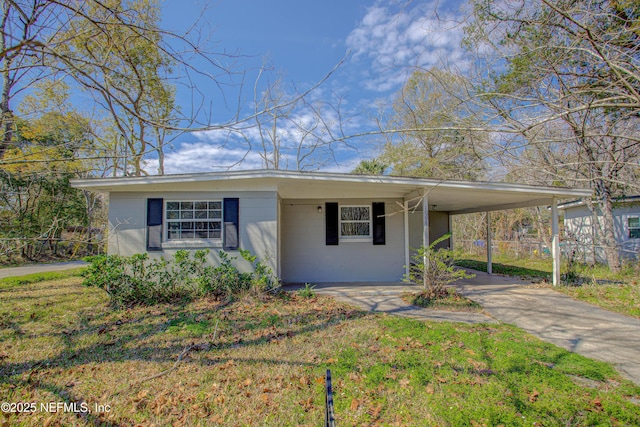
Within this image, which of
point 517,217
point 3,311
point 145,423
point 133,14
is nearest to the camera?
point 145,423

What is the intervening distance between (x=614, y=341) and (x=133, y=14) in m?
6.93

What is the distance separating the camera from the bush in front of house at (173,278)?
19.5 feet

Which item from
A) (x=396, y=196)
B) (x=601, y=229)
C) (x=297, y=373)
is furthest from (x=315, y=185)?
(x=601, y=229)

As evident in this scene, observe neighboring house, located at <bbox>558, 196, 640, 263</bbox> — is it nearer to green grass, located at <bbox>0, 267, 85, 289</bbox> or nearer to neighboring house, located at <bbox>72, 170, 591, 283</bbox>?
neighboring house, located at <bbox>72, 170, 591, 283</bbox>

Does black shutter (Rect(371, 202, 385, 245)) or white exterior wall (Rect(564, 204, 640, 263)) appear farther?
white exterior wall (Rect(564, 204, 640, 263))

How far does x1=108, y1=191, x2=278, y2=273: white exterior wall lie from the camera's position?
7.14m

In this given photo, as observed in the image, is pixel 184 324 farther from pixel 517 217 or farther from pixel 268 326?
pixel 517 217

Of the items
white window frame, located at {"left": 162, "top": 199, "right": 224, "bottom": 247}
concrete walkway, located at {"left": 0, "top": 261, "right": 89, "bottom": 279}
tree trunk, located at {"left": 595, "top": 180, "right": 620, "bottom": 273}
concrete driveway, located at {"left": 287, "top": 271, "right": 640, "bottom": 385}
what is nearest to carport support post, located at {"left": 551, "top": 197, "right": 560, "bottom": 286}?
concrete driveway, located at {"left": 287, "top": 271, "right": 640, "bottom": 385}

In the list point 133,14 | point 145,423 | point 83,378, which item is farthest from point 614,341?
point 133,14

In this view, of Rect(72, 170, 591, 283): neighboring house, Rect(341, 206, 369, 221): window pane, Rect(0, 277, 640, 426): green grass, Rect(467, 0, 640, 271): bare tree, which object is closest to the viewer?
Rect(0, 277, 640, 426): green grass

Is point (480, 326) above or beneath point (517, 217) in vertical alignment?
beneath

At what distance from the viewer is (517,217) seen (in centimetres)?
1848

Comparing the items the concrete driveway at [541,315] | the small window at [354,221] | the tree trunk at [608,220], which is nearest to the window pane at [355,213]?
the small window at [354,221]

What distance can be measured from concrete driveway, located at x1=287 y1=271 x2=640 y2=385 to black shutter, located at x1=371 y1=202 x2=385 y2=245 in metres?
1.21
